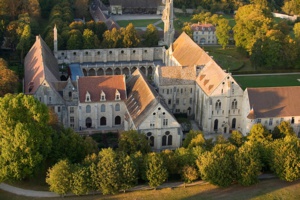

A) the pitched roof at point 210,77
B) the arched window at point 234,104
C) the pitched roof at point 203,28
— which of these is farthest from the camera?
the pitched roof at point 203,28

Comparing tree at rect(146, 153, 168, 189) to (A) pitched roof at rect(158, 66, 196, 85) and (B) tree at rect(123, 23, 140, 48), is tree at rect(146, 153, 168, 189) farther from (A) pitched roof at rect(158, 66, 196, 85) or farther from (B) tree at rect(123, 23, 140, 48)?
(B) tree at rect(123, 23, 140, 48)

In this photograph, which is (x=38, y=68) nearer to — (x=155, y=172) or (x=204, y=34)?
(x=155, y=172)

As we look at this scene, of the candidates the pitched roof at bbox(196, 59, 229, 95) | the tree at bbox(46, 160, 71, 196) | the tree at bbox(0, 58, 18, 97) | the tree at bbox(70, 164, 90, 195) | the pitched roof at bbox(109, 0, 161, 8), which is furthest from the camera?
the pitched roof at bbox(109, 0, 161, 8)

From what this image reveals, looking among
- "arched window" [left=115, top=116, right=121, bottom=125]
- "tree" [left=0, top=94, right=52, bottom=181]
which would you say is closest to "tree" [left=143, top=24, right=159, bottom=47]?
"arched window" [left=115, top=116, right=121, bottom=125]

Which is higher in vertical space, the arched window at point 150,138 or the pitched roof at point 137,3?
the pitched roof at point 137,3

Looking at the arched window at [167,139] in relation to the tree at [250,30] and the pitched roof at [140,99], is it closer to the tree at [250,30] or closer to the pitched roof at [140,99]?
the pitched roof at [140,99]

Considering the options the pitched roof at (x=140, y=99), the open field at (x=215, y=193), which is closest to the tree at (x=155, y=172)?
the open field at (x=215, y=193)
